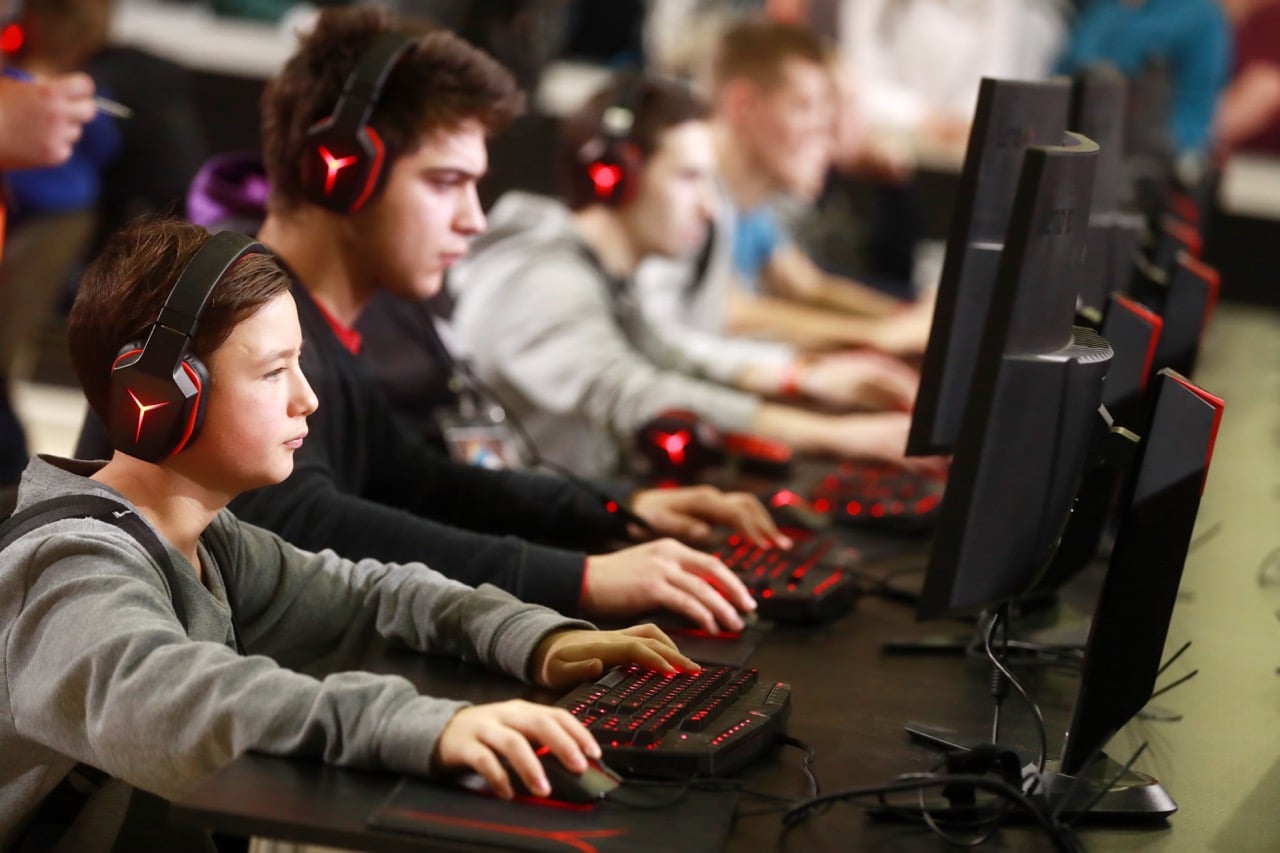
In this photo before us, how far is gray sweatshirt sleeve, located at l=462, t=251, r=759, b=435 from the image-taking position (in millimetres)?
2363

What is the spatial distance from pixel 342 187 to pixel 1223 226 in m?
3.33

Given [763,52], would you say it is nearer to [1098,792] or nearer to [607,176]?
[607,176]

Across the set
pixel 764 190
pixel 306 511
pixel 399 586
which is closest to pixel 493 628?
pixel 399 586

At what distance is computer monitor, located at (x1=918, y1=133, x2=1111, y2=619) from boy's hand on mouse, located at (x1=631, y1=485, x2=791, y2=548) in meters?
0.57

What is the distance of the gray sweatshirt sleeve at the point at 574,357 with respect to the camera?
93.0 inches

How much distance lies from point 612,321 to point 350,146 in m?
0.94

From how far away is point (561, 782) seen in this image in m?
1.03

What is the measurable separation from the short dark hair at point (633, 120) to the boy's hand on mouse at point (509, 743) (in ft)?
5.19

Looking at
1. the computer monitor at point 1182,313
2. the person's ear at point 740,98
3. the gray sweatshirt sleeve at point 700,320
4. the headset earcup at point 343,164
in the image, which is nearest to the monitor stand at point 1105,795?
the computer monitor at point 1182,313

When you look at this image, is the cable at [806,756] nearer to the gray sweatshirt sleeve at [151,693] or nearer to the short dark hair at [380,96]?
the gray sweatshirt sleeve at [151,693]

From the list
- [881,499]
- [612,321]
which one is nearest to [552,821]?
[881,499]

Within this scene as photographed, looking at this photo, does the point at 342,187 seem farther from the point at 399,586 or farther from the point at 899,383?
the point at 899,383

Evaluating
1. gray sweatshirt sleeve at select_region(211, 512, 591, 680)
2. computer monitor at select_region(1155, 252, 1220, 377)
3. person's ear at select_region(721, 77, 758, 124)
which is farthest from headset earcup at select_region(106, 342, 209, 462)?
person's ear at select_region(721, 77, 758, 124)

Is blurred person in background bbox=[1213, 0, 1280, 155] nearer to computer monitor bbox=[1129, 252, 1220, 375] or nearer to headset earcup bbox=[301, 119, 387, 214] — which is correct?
computer monitor bbox=[1129, 252, 1220, 375]
